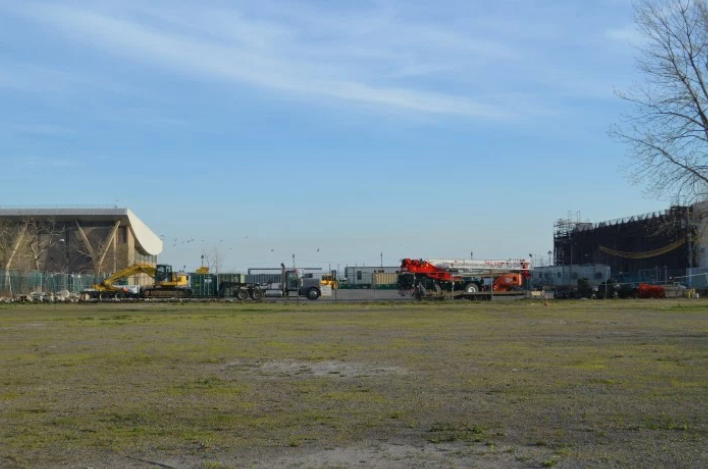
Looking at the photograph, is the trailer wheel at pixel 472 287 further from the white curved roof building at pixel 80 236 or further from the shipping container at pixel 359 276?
the white curved roof building at pixel 80 236

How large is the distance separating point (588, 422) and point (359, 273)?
3879 inches

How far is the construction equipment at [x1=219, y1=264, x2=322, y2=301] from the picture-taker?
6197 cm

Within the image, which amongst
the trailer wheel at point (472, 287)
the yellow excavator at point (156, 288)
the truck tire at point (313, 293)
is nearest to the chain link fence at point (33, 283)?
the yellow excavator at point (156, 288)

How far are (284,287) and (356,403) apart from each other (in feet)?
173

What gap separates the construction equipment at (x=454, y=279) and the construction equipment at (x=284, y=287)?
8.34m

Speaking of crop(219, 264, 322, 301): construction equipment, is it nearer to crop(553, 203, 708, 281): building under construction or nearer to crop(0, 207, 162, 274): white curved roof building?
crop(553, 203, 708, 281): building under construction

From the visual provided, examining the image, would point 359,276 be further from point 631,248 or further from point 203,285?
point 203,285

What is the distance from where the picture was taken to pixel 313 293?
6172 centimetres

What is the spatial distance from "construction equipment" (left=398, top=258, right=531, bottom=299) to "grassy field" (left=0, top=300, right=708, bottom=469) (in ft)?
113

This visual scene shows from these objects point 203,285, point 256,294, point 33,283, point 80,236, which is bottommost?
point 256,294

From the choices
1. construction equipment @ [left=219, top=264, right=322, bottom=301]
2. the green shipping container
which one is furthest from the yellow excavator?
construction equipment @ [left=219, top=264, right=322, bottom=301]

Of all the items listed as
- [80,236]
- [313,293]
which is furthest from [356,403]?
[80,236]

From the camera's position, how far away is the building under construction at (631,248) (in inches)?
3268

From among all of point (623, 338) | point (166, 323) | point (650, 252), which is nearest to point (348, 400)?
point (623, 338)
